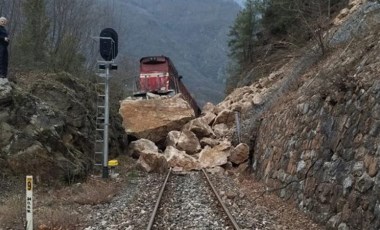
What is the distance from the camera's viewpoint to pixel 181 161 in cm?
2027

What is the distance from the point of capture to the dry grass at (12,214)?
364 inches

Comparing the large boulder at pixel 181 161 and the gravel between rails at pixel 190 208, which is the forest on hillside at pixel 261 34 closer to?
the large boulder at pixel 181 161

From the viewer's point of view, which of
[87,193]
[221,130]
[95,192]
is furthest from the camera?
[221,130]

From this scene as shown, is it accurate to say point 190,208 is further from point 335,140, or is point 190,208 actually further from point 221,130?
point 221,130

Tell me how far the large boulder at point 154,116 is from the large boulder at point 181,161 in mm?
5408

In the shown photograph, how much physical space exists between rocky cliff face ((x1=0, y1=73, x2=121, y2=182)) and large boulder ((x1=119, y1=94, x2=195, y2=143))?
8084 millimetres

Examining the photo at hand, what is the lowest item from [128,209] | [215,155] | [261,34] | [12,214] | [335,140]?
[215,155]

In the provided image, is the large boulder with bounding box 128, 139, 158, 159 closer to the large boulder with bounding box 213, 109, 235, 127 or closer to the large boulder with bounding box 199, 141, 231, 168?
the large boulder with bounding box 199, 141, 231, 168

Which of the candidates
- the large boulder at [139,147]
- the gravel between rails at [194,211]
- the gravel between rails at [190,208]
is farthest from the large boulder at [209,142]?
the gravel between rails at [194,211]

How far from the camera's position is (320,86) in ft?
41.7

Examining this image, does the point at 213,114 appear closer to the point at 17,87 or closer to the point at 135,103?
the point at 135,103

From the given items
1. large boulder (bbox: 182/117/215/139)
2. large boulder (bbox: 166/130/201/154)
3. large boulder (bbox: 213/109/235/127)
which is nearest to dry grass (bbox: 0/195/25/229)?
large boulder (bbox: 166/130/201/154)

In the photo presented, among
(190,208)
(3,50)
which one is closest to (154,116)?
(3,50)

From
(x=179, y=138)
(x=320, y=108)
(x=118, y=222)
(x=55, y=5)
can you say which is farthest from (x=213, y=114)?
(x=55, y=5)
